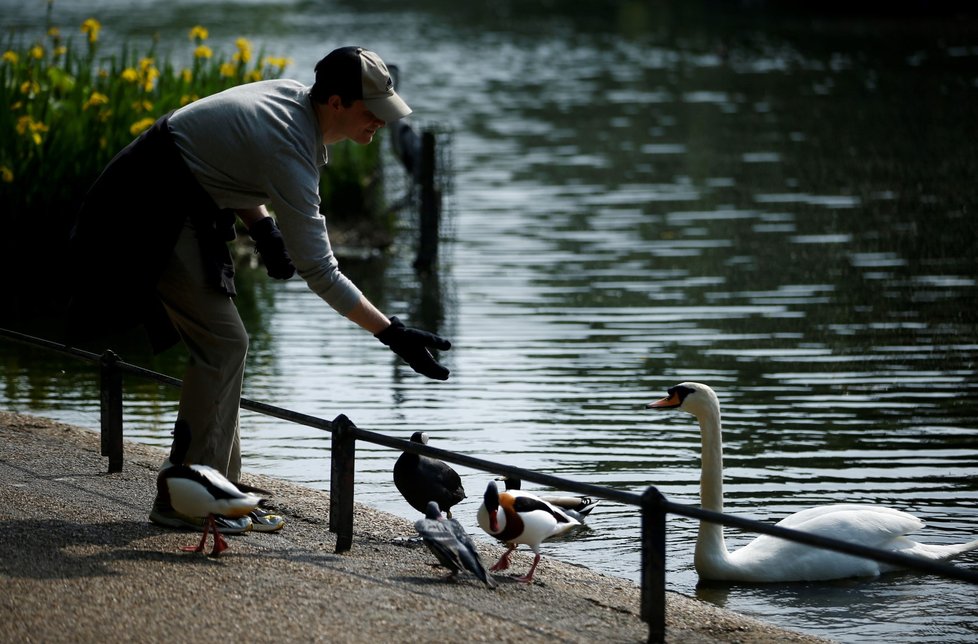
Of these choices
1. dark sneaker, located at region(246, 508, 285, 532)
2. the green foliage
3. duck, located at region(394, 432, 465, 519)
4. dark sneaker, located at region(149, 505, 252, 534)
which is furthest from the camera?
the green foliage

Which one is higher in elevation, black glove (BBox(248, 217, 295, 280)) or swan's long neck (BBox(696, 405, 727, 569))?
black glove (BBox(248, 217, 295, 280))

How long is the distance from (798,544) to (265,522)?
8.40 ft

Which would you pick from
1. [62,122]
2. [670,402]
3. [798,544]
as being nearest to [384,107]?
[670,402]

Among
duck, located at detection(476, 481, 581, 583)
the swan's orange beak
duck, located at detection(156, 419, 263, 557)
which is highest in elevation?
the swan's orange beak

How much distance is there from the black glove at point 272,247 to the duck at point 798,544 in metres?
2.05

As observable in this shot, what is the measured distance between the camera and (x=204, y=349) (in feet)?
20.6

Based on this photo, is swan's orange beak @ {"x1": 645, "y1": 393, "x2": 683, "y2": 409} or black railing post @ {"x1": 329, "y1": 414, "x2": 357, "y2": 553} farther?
swan's orange beak @ {"x1": 645, "y1": 393, "x2": 683, "y2": 409}

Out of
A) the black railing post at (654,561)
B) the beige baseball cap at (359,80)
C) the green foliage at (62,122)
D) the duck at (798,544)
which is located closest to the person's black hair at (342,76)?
the beige baseball cap at (359,80)

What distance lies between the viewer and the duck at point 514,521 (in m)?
6.47

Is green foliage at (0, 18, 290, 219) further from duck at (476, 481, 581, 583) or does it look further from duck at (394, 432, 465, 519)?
duck at (476, 481, 581, 583)

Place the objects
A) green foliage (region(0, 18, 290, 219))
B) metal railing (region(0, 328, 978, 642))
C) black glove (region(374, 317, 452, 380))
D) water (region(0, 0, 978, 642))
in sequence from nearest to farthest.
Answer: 1. metal railing (region(0, 328, 978, 642))
2. black glove (region(374, 317, 452, 380))
3. water (region(0, 0, 978, 642))
4. green foliage (region(0, 18, 290, 219))

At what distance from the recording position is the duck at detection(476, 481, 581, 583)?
647 cm

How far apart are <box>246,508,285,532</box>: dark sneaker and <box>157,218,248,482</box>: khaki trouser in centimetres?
43

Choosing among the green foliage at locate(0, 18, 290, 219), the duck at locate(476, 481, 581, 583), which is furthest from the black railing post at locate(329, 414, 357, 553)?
the green foliage at locate(0, 18, 290, 219)
